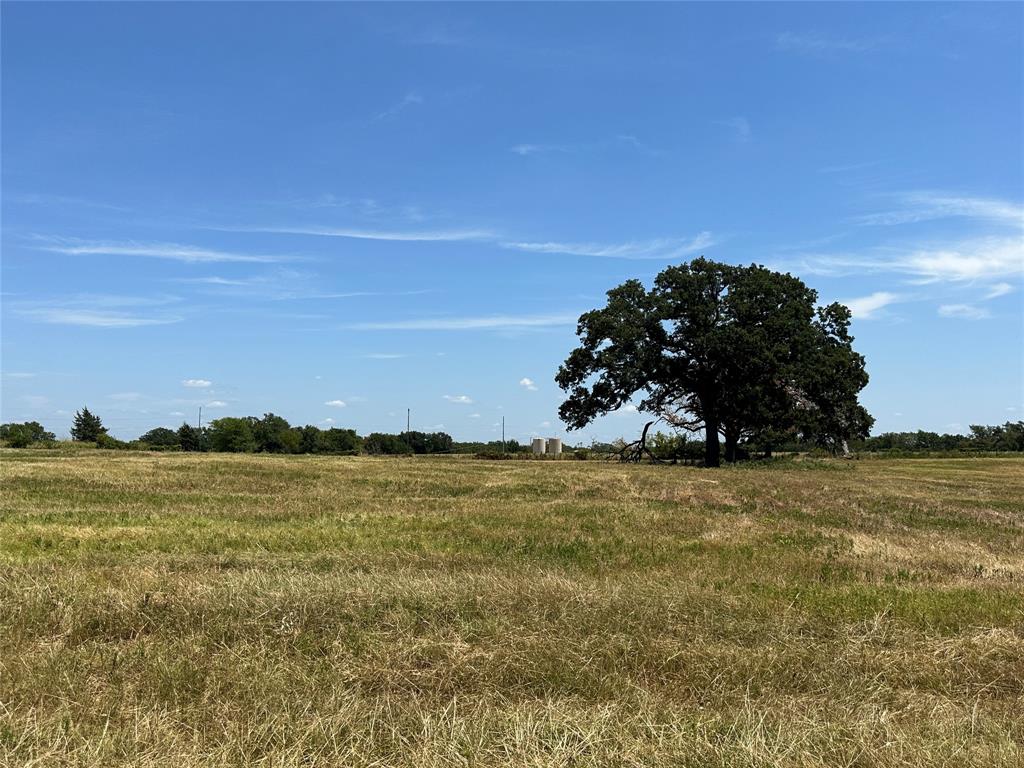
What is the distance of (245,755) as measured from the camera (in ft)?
15.0

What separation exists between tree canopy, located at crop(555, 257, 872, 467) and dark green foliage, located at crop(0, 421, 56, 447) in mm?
63373

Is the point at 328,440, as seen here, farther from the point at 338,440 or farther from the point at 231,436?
the point at 231,436

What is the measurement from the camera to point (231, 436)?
97.6 metres

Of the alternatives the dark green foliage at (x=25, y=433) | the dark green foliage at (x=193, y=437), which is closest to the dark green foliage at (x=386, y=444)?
the dark green foliage at (x=193, y=437)

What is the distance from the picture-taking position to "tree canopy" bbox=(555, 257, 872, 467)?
146 feet

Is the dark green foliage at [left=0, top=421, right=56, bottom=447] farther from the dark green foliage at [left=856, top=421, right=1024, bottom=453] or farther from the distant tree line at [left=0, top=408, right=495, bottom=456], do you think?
the dark green foliage at [left=856, top=421, right=1024, bottom=453]

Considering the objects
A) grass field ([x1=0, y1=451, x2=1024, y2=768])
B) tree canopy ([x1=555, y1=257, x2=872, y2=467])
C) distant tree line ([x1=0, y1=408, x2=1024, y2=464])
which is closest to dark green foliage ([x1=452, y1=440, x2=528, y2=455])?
distant tree line ([x1=0, y1=408, x2=1024, y2=464])

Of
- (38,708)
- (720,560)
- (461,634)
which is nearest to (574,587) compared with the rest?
(461,634)

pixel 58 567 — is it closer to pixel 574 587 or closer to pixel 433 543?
pixel 433 543

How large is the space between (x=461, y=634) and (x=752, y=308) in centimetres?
4215

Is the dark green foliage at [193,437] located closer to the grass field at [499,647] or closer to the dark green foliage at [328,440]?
the dark green foliage at [328,440]

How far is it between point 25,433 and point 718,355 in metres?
83.8

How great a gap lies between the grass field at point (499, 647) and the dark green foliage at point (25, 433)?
78.9 meters

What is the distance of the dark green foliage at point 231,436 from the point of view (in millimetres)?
97750
